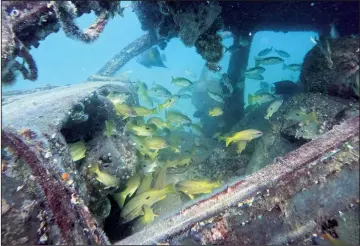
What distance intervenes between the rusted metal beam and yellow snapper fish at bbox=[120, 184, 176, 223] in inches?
80.0

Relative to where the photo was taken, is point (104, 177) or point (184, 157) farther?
point (184, 157)

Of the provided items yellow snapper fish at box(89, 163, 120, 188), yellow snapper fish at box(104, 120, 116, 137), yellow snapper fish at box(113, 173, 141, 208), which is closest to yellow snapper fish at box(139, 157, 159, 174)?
yellow snapper fish at box(113, 173, 141, 208)

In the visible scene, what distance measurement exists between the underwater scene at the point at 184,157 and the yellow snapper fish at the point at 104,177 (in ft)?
0.06

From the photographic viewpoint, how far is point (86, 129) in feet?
15.5

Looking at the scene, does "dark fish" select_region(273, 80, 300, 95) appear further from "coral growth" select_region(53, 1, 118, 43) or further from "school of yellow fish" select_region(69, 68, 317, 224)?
"coral growth" select_region(53, 1, 118, 43)

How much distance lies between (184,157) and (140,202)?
6.98ft

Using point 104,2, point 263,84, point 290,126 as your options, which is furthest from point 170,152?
point 263,84

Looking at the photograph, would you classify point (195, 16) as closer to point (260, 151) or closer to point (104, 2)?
point (104, 2)

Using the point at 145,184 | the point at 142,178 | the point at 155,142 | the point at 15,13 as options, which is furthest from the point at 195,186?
the point at 15,13

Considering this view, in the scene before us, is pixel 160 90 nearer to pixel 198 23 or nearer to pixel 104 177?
pixel 198 23

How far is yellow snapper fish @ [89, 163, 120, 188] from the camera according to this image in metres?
3.77

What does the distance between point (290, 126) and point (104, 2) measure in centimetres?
329

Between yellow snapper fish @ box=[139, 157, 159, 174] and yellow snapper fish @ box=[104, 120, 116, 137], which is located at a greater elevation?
yellow snapper fish @ box=[104, 120, 116, 137]

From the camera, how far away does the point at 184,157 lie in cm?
614
